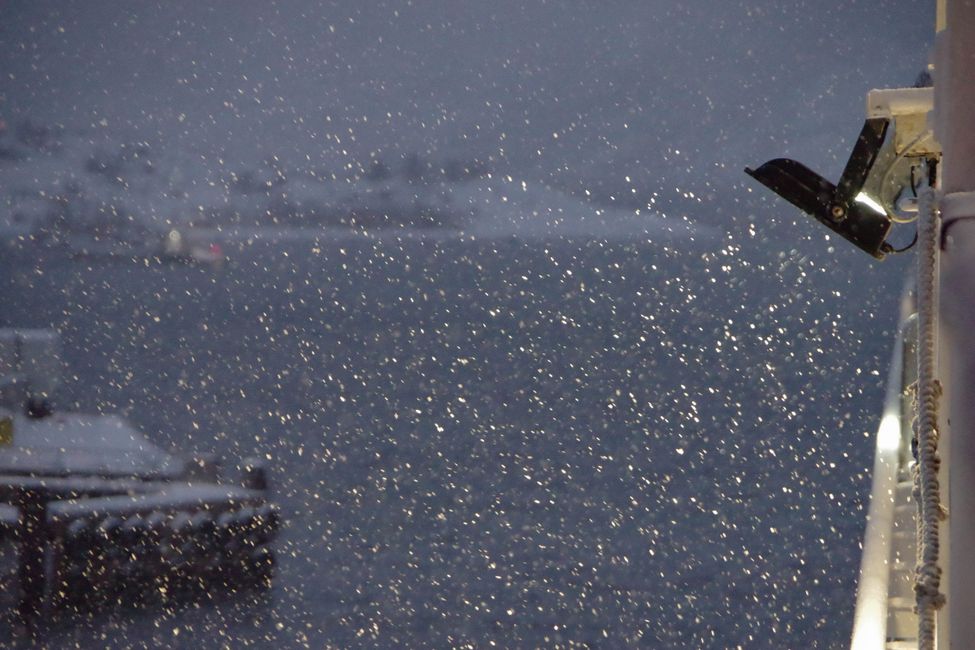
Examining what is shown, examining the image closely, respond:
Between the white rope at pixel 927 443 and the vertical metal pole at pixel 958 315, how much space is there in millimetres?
13

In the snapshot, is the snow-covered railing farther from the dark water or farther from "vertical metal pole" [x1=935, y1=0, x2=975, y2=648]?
the dark water

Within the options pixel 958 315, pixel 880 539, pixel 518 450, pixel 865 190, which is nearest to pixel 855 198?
pixel 865 190

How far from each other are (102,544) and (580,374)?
46761mm

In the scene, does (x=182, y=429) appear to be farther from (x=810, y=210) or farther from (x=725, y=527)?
(x=810, y=210)

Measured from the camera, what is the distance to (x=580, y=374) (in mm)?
64062

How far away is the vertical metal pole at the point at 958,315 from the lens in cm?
105

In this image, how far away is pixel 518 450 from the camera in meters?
41.7

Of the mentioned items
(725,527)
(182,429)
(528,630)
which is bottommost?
(528,630)

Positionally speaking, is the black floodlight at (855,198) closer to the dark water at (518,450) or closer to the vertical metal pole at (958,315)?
the vertical metal pole at (958,315)

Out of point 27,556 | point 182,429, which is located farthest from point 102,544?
point 182,429

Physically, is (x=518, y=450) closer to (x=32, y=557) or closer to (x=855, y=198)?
A: (x=32, y=557)

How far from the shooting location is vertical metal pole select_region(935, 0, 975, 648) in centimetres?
105

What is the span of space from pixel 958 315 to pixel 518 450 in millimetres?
40886

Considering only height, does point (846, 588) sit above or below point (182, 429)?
below
